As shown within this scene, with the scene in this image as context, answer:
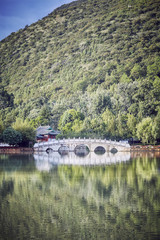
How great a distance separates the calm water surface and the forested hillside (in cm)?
3202

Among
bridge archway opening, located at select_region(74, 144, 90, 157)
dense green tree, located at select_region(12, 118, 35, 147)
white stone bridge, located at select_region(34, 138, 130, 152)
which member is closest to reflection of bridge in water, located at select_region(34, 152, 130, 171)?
bridge archway opening, located at select_region(74, 144, 90, 157)

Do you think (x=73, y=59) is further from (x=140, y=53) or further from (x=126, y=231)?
(x=126, y=231)

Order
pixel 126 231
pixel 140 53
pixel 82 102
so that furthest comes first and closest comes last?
pixel 140 53
pixel 82 102
pixel 126 231

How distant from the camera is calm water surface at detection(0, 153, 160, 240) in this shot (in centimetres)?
1614

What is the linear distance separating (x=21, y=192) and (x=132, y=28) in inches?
6364

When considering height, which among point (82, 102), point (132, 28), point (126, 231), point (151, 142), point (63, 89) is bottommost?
point (126, 231)

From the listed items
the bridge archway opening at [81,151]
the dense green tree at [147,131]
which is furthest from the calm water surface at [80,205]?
the dense green tree at [147,131]

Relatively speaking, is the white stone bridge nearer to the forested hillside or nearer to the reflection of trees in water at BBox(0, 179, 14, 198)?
the forested hillside

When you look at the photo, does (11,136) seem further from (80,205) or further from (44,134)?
(80,205)

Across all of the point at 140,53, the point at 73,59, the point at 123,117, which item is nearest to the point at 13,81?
the point at 73,59

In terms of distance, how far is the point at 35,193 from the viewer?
23984mm

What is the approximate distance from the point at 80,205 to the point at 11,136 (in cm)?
3831

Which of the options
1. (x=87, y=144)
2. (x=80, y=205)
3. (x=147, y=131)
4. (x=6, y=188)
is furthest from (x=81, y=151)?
(x=80, y=205)

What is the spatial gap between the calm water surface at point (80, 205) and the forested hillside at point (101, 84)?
105 feet
